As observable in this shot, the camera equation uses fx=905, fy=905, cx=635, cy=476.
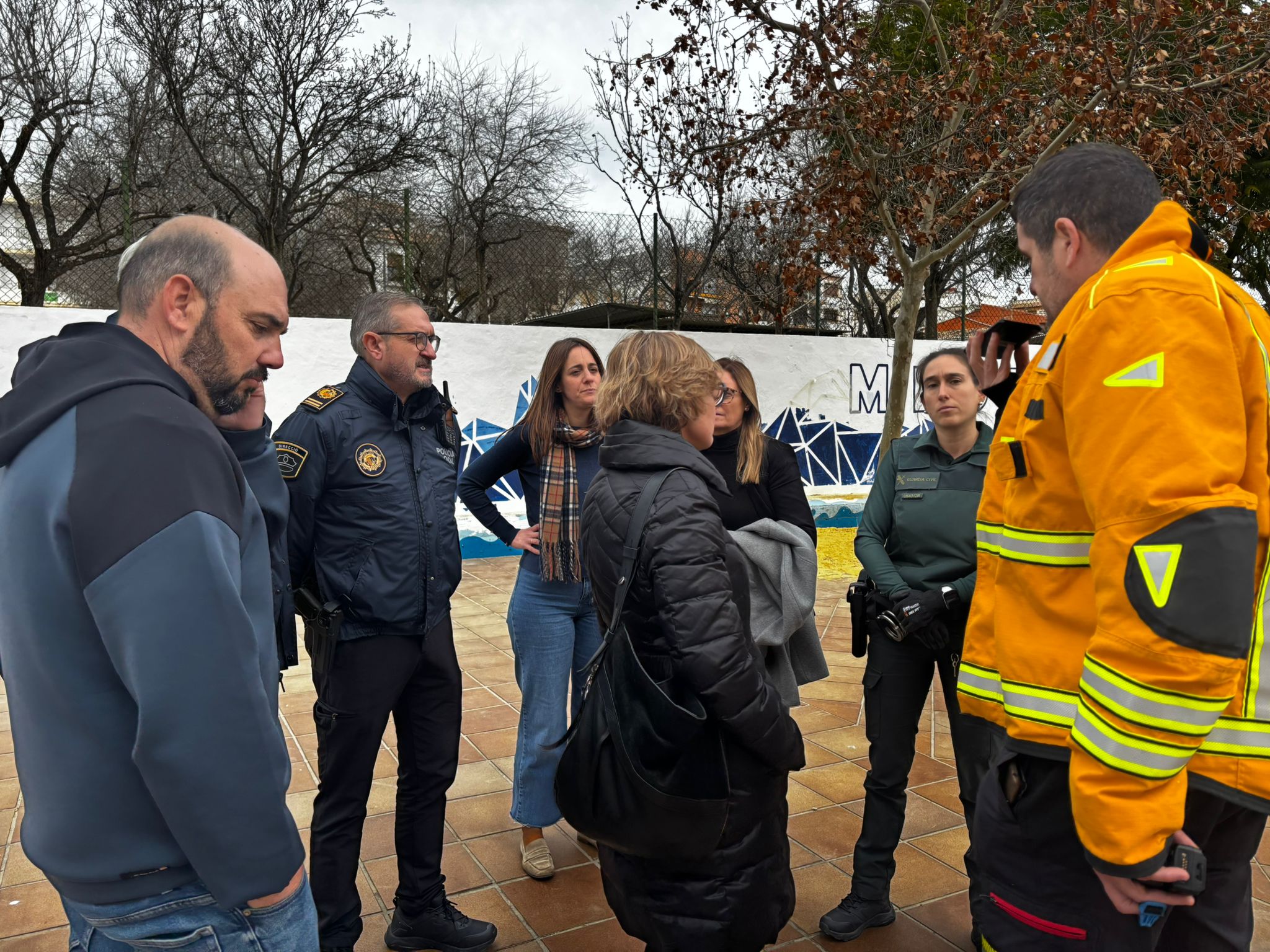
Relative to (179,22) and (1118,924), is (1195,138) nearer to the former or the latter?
(1118,924)

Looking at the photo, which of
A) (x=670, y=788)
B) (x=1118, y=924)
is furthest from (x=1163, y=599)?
(x=670, y=788)

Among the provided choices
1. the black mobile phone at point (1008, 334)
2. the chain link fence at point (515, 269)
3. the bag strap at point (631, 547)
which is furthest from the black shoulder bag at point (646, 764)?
the chain link fence at point (515, 269)

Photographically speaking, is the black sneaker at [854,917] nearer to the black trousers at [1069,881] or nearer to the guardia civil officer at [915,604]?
the guardia civil officer at [915,604]

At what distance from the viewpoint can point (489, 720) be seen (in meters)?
4.90

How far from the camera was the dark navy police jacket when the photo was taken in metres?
2.73

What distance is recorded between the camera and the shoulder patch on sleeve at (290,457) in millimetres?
2658

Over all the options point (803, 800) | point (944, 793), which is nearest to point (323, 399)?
point (803, 800)

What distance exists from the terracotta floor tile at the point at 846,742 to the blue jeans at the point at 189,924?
3424mm

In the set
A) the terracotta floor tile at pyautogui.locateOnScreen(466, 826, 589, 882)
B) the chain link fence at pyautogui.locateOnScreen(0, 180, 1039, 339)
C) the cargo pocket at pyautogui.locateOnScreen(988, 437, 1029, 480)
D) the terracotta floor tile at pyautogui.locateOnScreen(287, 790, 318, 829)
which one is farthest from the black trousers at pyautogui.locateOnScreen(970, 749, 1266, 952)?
the chain link fence at pyautogui.locateOnScreen(0, 180, 1039, 339)

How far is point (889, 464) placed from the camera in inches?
130

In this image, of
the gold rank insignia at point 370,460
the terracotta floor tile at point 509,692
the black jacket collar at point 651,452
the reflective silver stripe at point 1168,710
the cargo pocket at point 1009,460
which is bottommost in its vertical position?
the terracotta floor tile at point 509,692

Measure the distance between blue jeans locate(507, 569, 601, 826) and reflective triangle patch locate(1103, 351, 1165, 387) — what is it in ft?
7.48

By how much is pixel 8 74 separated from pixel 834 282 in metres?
10.2

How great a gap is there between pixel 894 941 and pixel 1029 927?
5.05ft
